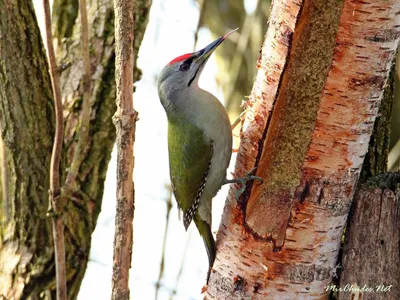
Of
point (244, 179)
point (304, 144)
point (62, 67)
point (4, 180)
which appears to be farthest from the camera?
point (4, 180)

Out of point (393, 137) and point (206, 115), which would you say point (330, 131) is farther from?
point (393, 137)

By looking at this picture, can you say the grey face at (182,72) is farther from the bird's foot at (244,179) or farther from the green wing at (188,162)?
the bird's foot at (244,179)

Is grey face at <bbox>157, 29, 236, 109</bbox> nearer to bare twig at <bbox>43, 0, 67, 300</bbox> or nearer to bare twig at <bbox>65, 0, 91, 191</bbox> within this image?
bare twig at <bbox>65, 0, 91, 191</bbox>

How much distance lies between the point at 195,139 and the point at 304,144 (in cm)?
119

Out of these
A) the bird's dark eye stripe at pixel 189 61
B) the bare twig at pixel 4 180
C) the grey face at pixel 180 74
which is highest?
the bird's dark eye stripe at pixel 189 61

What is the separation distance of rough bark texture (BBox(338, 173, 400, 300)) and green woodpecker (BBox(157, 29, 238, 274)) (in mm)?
971

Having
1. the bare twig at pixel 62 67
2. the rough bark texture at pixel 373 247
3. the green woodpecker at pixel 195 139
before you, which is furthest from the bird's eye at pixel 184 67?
the rough bark texture at pixel 373 247

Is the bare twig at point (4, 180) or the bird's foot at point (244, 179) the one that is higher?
the bare twig at point (4, 180)

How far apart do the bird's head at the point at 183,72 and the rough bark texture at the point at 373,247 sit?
134 cm

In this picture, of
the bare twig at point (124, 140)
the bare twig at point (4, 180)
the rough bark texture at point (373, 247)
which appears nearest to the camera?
the bare twig at point (124, 140)

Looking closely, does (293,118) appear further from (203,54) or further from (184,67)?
(184,67)

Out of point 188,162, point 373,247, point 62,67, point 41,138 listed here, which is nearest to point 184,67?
point 188,162

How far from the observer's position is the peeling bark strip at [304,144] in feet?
8.72

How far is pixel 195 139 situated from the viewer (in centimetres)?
394
